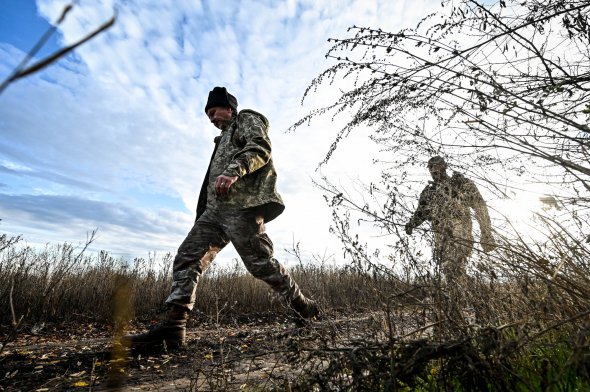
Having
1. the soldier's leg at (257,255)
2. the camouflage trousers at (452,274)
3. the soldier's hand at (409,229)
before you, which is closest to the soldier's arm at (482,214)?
the camouflage trousers at (452,274)

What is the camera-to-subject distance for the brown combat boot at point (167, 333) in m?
3.14

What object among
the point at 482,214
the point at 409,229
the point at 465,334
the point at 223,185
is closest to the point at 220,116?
the point at 223,185

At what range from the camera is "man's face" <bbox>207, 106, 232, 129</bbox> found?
13.9ft

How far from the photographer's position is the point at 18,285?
582 centimetres

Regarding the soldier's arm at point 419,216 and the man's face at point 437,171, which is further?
the man's face at point 437,171

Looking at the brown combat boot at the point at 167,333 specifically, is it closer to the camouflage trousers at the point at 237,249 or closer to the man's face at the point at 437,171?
the camouflage trousers at the point at 237,249

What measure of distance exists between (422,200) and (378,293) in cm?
103

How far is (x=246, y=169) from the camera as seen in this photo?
11.5 ft

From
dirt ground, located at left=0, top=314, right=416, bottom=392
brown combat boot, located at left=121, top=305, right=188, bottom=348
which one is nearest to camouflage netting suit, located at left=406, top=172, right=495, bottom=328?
dirt ground, located at left=0, top=314, right=416, bottom=392

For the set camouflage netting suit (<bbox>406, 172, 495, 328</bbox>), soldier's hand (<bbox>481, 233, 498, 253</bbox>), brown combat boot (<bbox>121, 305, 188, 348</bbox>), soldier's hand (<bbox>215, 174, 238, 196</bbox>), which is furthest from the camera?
soldier's hand (<bbox>215, 174, 238, 196</bbox>)

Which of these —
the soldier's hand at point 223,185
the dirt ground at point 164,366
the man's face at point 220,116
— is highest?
the man's face at point 220,116

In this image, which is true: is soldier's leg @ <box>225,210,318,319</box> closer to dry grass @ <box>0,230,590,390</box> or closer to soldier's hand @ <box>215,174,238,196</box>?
soldier's hand @ <box>215,174,238,196</box>

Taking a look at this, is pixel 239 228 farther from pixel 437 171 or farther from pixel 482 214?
pixel 482 214

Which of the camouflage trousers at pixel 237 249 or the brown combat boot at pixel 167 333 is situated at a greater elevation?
the camouflage trousers at pixel 237 249
